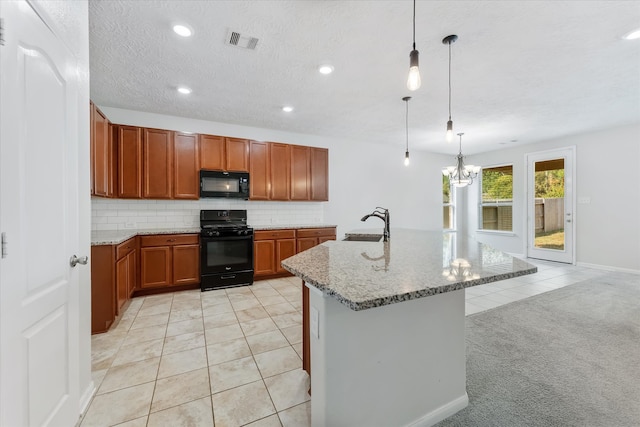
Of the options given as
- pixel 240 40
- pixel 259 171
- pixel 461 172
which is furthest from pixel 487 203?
pixel 240 40

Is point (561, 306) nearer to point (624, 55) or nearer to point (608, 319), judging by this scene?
point (608, 319)

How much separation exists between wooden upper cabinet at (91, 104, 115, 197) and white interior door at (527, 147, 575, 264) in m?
7.80

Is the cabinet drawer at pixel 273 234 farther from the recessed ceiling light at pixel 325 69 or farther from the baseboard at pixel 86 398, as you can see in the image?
the baseboard at pixel 86 398

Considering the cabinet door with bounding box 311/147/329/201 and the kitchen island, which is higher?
the cabinet door with bounding box 311/147/329/201

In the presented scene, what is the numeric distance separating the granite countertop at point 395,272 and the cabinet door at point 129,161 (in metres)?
3.32

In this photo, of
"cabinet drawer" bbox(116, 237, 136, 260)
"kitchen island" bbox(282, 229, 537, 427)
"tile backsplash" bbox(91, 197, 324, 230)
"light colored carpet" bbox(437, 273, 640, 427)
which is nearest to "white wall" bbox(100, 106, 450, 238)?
"tile backsplash" bbox(91, 197, 324, 230)

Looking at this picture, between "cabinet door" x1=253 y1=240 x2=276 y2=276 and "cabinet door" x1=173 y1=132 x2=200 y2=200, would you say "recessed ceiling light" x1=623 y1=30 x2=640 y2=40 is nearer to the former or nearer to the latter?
"cabinet door" x1=253 y1=240 x2=276 y2=276

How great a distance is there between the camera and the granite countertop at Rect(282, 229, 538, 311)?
0.91 m

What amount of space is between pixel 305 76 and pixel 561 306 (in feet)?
13.4

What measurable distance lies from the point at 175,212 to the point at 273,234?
158 cm

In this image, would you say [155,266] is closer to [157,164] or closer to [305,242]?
[157,164]

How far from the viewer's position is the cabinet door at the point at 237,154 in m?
4.24

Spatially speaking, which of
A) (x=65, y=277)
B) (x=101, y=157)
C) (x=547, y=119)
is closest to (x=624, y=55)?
(x=547, y=119)

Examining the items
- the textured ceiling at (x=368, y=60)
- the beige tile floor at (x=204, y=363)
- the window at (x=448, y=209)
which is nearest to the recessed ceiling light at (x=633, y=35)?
the textured ceiling at (x=368, y=60)
